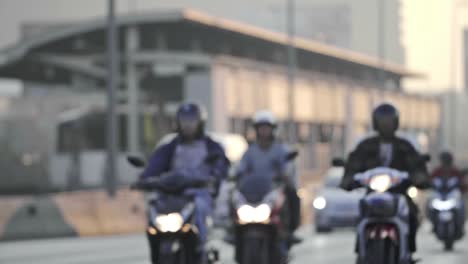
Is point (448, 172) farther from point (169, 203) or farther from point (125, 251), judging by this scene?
point (169, 203)

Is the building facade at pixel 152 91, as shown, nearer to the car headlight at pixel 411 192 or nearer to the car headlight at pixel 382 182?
A: the car headlight at pixel 411 192

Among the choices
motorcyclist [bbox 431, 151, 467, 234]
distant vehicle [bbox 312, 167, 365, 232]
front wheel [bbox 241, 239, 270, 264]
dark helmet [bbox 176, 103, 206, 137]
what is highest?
dark helmet [bbox 176, 103, 206, 137]

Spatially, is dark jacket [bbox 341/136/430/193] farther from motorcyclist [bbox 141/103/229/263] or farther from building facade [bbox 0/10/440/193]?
building facade [bbox 0/10/440/193]

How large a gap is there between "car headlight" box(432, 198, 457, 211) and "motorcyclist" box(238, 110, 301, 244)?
274 inches

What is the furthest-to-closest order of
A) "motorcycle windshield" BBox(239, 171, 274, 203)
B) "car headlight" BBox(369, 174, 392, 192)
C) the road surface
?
the road surface → "motorcycle windshield" BBox(239, 171, 274, 203) → "car headlight" BBox(369, 174, 392, 192)

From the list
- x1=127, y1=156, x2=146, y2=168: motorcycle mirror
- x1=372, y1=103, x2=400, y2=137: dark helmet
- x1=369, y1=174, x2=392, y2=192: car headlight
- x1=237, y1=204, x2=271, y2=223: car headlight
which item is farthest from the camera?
x1=237, y1=204, x2=271, y2=223: car headlight

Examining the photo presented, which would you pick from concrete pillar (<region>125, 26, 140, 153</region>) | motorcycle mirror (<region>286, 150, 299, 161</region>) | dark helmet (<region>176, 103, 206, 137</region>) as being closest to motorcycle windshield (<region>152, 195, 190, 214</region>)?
dark helmet (<region>176, 103, 206, 137</region>)

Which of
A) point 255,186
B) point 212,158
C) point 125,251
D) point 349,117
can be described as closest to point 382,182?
point 212,158

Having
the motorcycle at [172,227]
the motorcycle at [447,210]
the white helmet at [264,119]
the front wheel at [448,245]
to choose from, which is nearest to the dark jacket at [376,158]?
the motorcycle at [172,227]

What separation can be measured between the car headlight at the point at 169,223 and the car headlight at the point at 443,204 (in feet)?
36.5

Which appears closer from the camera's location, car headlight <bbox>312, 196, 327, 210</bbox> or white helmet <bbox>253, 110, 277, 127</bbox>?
white helmet <bbox>253, 110, 277, 127</bbox>

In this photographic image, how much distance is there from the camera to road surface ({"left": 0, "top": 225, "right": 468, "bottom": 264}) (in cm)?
1902

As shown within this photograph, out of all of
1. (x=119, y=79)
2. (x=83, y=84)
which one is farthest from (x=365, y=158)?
(x=83, y=84)

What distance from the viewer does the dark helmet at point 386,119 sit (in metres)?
11.6
